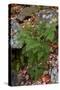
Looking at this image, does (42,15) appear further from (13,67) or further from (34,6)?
(13,67)

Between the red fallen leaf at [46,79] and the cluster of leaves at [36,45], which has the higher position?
the cluster of leaves at [36,45]

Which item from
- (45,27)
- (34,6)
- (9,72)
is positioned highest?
(34,6)

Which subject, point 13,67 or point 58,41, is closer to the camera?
point 13,67

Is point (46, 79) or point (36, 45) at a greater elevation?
point (36, 45)

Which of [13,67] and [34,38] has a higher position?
[34,38]

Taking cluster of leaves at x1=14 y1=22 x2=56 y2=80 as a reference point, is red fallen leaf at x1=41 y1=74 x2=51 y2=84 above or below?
below

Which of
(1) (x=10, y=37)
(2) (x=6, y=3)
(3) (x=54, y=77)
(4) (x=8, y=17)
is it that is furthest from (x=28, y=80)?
(2) (x=6, y=3)

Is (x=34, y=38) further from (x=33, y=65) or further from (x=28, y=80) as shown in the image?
(x=28, y=80)
